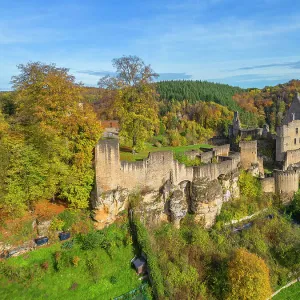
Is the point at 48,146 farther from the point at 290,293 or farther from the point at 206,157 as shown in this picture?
the point at 290,293

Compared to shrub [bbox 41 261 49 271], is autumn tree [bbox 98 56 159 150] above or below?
above

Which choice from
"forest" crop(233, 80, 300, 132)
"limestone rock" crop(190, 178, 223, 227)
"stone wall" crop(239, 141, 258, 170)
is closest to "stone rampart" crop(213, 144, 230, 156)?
"stone wall" crop(239, 141, 258, 170)

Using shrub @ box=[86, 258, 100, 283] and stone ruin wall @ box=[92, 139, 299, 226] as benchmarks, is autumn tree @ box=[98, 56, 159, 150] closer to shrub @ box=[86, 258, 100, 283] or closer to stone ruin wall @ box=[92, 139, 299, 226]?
stone ruin wall @ box=[92, 139, 299, 226]

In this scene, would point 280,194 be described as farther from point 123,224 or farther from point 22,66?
point 22,66

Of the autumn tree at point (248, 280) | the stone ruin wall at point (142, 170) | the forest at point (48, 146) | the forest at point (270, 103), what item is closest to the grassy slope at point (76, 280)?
the forest at point (48, 146)

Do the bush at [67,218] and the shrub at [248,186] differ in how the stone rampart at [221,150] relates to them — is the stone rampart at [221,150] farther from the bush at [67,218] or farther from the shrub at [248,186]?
the bush at [67,218]

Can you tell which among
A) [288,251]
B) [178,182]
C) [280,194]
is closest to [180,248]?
[178,182]
